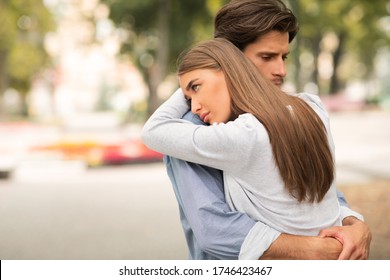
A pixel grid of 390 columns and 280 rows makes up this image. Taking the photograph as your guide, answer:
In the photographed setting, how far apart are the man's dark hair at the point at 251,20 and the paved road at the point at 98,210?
2750 millimetres

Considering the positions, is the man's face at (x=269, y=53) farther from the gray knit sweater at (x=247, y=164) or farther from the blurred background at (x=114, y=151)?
the blurred background at (x=114, y=151)

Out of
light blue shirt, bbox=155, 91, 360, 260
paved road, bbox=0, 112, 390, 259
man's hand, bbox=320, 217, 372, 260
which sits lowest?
paved road, bbox=0, 112, 390, 259

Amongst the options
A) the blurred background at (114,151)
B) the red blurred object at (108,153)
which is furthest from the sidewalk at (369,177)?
the red blurred object at (108,153)

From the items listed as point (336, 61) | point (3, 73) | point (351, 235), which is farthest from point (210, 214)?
point (336, 61)

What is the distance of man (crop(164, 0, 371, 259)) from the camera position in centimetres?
131

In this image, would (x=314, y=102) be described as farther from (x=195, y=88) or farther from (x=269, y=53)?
(x=195, y=88)

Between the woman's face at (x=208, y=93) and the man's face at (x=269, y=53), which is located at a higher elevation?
the man's face at (x=269, y=53)

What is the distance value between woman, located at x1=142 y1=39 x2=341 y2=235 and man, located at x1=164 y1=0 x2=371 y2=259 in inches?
1.3

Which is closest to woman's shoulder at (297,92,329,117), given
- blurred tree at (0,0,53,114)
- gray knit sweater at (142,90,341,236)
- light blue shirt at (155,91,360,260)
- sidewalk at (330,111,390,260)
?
gray knit sweater at (142,90,341,236)

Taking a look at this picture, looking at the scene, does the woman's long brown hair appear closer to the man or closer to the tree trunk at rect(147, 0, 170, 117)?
the man

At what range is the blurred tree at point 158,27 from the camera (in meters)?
17.0

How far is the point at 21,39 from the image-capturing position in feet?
66.9

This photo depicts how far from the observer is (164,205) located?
596cm
